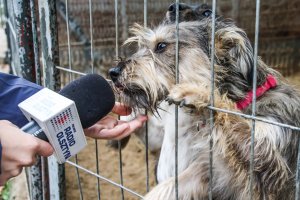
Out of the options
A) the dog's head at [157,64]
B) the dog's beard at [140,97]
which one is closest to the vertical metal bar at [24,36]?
the dog's head at [157,64]

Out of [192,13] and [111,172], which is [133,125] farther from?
[111,172]

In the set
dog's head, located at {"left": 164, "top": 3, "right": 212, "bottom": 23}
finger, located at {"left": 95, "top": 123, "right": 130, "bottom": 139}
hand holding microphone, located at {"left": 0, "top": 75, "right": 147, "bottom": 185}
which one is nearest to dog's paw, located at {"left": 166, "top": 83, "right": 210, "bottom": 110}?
hand holding microphone, located at {"left": 0, "top": 75, "right": 147, "bottom": 185}

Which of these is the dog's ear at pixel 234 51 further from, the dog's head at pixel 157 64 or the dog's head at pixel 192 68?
the dog's head at pixel 157 64

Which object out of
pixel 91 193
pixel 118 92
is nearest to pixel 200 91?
pixel 118 92

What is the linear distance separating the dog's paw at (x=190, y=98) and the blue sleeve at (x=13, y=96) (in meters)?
0.62

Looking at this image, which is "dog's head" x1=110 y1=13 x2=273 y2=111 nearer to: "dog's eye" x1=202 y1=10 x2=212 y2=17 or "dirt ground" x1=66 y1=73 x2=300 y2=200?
"dog's eye" x1=202 y1=10 x2=212 y2=17

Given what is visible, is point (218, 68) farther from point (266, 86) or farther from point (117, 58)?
point (117, 58)

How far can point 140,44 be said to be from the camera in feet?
8.82

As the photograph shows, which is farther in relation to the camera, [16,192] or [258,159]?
[16,192]

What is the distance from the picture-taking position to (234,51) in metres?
2.39

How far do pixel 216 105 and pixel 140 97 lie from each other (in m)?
0.48

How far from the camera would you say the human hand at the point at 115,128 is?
2.31 m

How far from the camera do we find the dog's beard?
237cm

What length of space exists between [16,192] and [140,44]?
6.34ft
